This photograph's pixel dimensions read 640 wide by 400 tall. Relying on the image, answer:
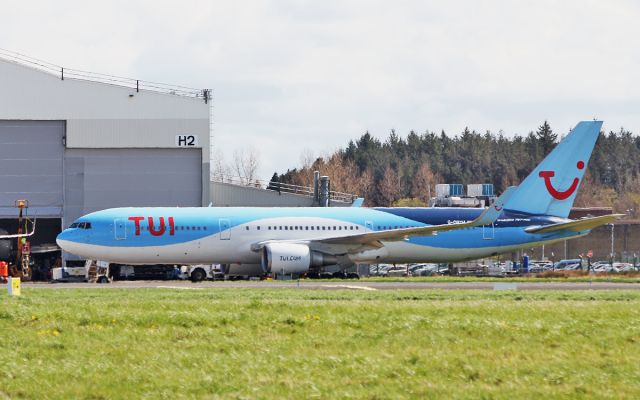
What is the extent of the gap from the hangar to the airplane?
1411 cm

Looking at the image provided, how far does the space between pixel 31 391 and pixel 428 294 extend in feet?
59.2

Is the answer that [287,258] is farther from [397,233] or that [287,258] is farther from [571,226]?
[571,226]

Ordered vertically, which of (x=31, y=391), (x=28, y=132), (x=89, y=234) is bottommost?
(x=31, y=391)

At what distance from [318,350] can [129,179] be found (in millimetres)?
49947

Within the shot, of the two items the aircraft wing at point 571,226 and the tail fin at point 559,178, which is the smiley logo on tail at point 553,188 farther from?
the aircraft wing at point 571,226

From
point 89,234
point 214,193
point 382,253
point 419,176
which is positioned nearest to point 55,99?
point 214,193

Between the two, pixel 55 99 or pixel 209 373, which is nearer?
pixel 209 373

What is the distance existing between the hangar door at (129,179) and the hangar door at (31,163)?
79 centimetres

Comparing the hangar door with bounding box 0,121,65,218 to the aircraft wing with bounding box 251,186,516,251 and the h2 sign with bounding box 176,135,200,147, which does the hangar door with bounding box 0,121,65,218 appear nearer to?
the h2 sign with bounding box 176,135,200,147

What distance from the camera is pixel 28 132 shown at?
6688cm

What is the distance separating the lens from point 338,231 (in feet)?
180

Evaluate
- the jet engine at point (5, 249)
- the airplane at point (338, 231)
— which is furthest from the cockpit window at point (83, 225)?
the jet engine at point (5, 249)

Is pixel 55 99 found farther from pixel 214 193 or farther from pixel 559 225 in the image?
pixel 559 225

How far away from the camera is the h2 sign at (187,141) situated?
67688 millimetres
